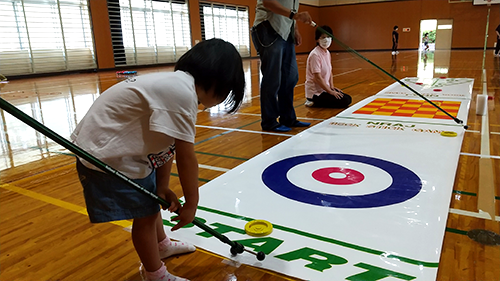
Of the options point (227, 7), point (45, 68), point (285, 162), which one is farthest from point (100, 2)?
point (285, 162)

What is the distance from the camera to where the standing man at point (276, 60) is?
2.77 m

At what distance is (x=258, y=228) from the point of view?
4.48ft

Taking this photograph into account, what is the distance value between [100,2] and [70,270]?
10974 mm

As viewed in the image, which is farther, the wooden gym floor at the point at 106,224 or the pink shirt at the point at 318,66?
the pink shirt at the point at 318,66

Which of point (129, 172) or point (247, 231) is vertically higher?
point (129, 172)

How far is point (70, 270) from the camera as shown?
1.20m

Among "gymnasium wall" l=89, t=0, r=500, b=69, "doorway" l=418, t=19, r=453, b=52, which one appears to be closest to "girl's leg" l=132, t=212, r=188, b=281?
"gymnasium wall" l=89, t=0, r=500, b=69

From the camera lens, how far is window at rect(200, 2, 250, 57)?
1380cm

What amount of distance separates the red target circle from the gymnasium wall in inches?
482

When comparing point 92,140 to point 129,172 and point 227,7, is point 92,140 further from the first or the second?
point 227,7

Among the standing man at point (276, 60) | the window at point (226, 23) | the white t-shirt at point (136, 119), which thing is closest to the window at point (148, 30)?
the window at point (226, 23)

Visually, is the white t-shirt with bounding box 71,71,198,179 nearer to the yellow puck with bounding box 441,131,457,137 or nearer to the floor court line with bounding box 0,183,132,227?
the floor court line with bounding box 0,183,132,227

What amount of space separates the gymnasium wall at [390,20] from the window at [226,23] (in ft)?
0.99

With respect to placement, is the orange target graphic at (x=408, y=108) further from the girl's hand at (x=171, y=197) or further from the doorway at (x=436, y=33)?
the doorway at (x=436, y=33)
